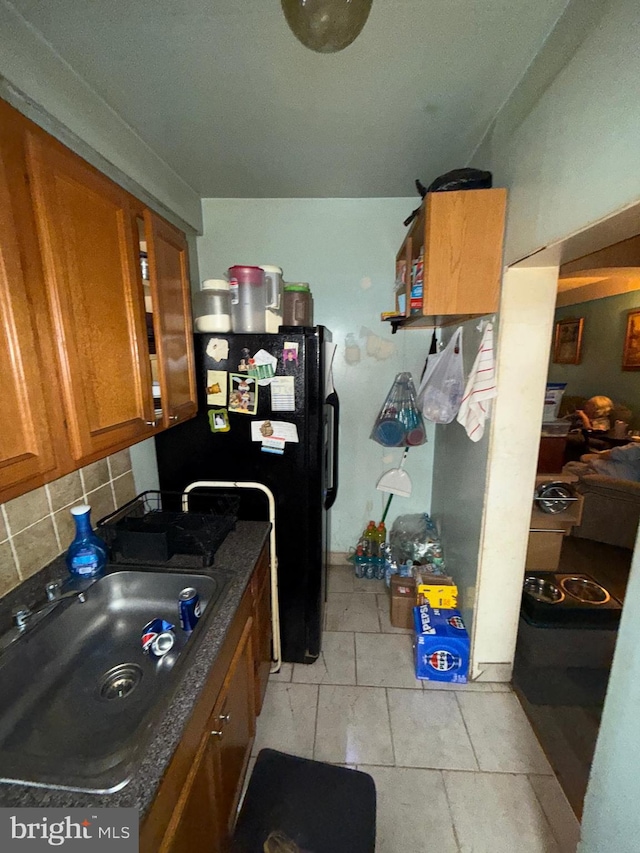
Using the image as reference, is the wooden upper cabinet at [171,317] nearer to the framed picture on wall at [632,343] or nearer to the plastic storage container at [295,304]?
the plastic storage container at [295,304]

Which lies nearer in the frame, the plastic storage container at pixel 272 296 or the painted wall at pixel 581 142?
the painted wall at pixel 581 142

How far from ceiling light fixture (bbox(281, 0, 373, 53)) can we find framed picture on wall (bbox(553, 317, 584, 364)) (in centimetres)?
465

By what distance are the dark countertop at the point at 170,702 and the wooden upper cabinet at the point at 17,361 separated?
527 mm

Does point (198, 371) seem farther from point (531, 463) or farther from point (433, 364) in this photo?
point (531, 463)

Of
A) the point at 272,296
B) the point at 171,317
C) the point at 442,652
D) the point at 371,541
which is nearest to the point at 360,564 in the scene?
the point at 371,541

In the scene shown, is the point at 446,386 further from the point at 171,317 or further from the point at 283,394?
the point at 171,317

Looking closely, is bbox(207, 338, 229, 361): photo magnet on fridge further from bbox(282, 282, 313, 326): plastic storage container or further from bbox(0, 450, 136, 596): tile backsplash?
bbox(0, 450, 136, 596): tile backsplash

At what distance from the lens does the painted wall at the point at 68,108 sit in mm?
999

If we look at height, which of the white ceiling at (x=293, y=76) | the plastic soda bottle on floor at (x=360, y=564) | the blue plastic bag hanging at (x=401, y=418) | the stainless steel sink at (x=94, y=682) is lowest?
the plastic soda bottle on floor at (x=360, y=564)

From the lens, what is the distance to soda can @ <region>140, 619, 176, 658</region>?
1.03 meters

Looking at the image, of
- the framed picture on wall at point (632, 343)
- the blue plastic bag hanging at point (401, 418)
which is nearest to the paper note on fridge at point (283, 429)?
the blue plastic bag hanging at point (401, 418)

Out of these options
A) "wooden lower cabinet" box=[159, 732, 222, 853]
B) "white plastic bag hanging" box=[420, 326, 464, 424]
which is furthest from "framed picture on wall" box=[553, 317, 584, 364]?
"wooden lower cabinet" box=[159, 732, 222, 853]

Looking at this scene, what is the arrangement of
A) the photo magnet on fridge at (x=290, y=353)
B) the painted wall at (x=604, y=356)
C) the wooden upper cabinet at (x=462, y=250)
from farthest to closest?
the painted wall at (x=604, y=356) < the photo magnet on fridge at (x=290, y=353) < the wooden upper cabinet at (x=462, y=250)

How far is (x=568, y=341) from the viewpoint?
4.34 m
